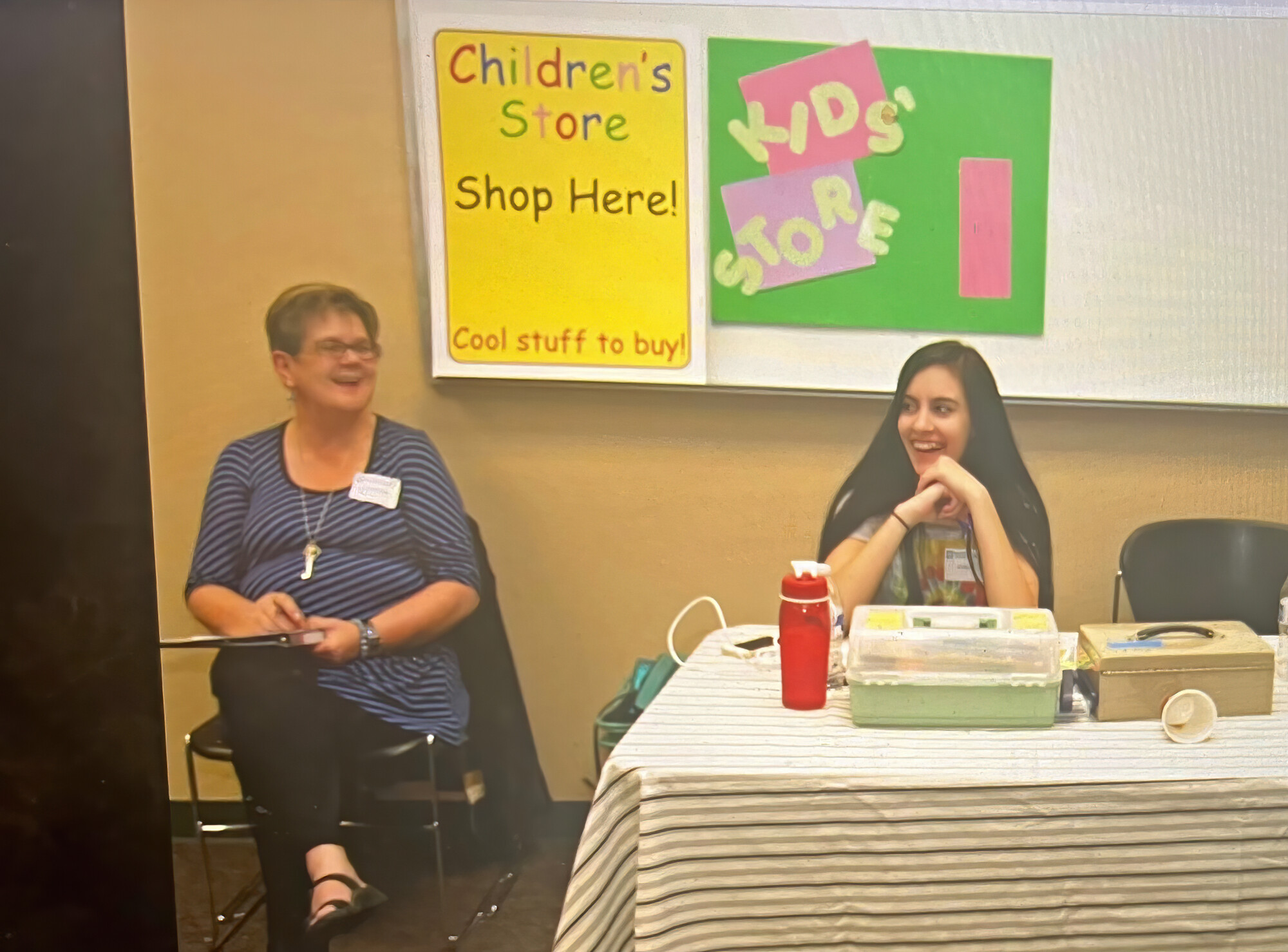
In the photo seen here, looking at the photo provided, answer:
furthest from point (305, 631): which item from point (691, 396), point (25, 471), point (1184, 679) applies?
point (1184, 679)

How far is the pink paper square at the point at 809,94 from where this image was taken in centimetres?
170

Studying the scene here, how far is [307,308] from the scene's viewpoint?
5.87 feet

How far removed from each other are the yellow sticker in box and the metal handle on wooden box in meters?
0.34

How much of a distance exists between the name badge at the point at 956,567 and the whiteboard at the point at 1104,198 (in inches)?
12.1

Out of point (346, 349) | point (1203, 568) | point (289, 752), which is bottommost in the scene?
point (289, 752)

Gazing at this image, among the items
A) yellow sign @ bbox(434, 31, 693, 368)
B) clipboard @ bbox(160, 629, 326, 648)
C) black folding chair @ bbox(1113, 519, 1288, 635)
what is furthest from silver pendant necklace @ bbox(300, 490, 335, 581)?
black folding chair @ bbox(1113, 519, 1288, 635)

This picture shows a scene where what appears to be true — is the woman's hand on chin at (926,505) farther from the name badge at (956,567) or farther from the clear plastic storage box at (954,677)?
the clear plastic storage box at (954,677)

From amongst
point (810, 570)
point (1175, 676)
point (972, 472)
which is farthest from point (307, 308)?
point (1175, 676)

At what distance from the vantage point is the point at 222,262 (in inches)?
70.1

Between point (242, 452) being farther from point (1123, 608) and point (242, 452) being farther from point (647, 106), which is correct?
point (1123, 608)

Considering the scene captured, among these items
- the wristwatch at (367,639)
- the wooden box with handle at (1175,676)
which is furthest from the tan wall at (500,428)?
the wooden box with handle at (1175,676)

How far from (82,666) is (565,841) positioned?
A: 0.98m

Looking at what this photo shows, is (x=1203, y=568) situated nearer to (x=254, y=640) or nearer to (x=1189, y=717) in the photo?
(x=1189, y=717)

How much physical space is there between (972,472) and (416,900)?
4.27 feet
